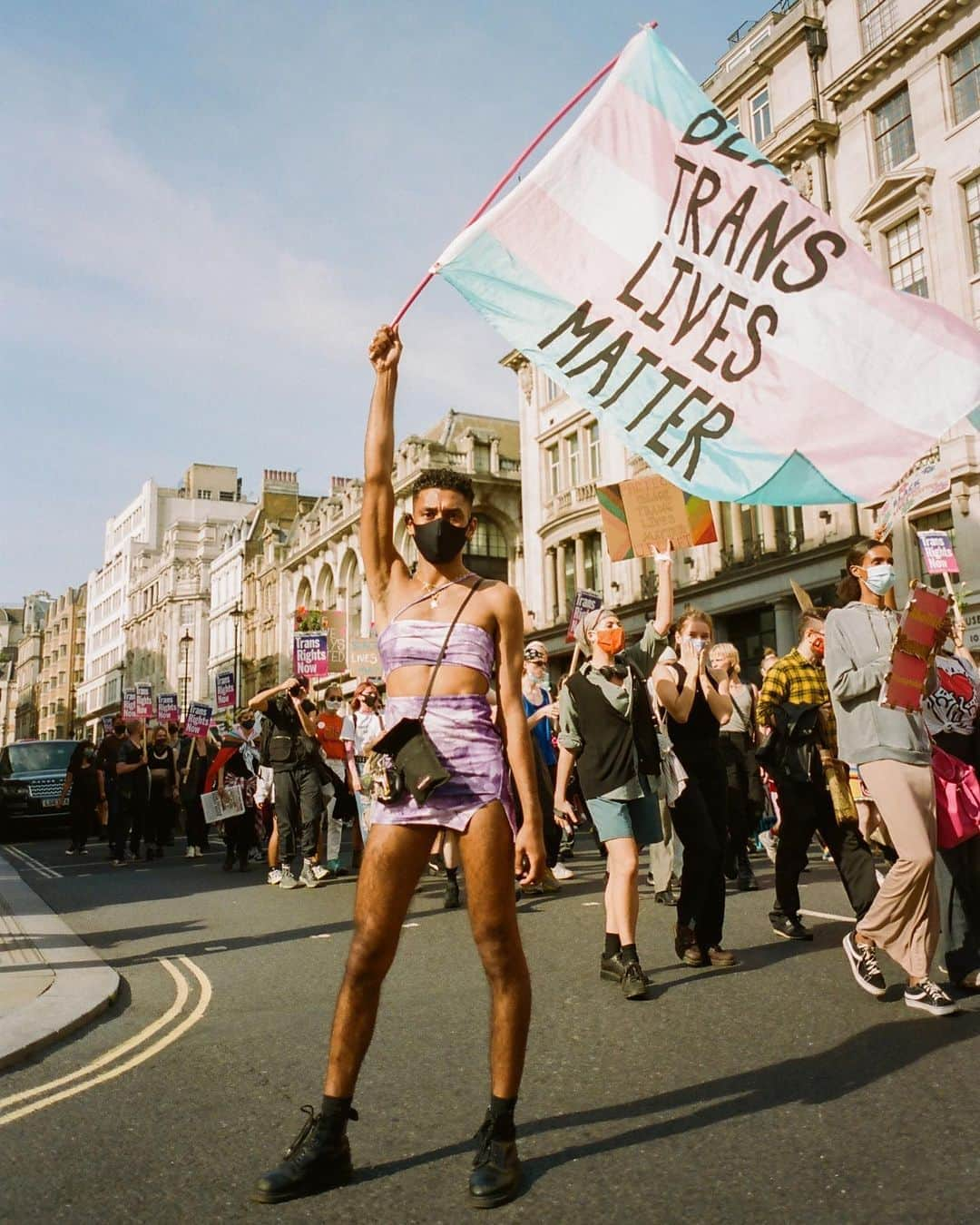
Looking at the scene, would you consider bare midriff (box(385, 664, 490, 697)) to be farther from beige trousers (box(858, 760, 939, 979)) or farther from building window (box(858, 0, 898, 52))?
building window (box(858, 0, 898, 52))

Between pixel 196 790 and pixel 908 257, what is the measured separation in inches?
784

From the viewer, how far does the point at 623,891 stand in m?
5.57

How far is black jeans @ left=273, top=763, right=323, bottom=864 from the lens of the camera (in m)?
10.7

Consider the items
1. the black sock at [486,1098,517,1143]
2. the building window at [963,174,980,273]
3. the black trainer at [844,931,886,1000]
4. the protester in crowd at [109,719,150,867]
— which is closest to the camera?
the black sock at [486,1098,517,1143]

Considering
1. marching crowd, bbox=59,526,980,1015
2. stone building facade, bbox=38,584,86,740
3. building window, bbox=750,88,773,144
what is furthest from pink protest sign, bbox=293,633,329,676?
stone building facade, bbox=38,584,86,740

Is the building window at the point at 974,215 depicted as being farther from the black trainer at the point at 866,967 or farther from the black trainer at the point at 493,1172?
the black trainer at the point at 493,1172

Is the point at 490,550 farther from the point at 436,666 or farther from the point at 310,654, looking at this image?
the point at 436,666

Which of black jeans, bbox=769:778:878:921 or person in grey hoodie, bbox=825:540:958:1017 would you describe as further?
black jeans, bbox=769:778:878:921

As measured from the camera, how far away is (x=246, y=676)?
69.8 meters

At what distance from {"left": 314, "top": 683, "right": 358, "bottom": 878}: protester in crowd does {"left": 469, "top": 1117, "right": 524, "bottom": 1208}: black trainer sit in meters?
8.20

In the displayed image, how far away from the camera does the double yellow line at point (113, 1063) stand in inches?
150

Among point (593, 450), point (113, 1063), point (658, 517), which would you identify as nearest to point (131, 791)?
point (658, 517)

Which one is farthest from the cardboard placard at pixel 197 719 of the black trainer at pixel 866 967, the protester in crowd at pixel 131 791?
the black trainer at pixel 866 967

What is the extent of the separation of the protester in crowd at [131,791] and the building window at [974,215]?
1960 centimetres
